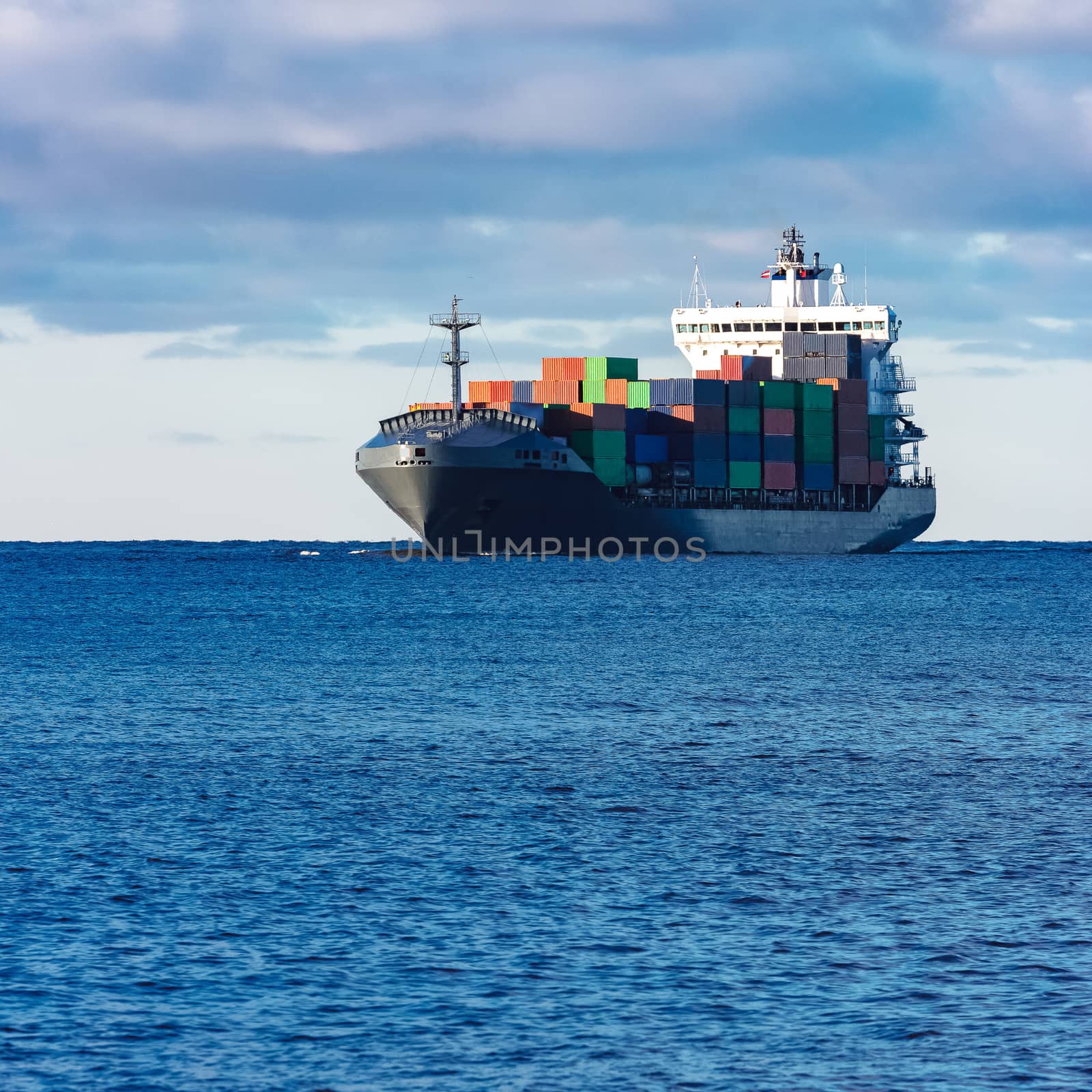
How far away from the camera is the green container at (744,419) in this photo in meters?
98.2

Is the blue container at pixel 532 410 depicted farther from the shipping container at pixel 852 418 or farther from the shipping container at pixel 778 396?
the shipping container at pixel 852 418

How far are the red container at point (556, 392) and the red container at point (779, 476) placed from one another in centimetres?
1353

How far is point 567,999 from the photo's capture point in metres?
12.0

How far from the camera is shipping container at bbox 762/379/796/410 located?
10075 centimetres

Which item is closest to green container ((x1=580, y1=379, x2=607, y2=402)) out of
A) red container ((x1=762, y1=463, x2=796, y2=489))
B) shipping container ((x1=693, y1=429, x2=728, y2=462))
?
shipping container ((x1=693, y1=429, x2=728, y2=462))

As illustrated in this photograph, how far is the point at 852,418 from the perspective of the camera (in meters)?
107

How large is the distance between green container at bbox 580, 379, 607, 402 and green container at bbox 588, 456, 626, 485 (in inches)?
199

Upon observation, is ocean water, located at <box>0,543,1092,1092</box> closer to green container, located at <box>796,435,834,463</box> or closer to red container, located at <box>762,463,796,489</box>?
red container, located at <box>762,463,796,489</box>

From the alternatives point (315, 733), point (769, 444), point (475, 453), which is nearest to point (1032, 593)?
point (769, 444)

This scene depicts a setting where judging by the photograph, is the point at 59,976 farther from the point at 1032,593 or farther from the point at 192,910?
the point at 1032,593

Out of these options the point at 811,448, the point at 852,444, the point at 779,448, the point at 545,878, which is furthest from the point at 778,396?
the point at 545,878

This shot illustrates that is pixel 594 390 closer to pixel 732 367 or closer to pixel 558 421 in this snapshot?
pixel 558 421

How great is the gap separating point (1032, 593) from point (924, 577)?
1286cm

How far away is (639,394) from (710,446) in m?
5.36
